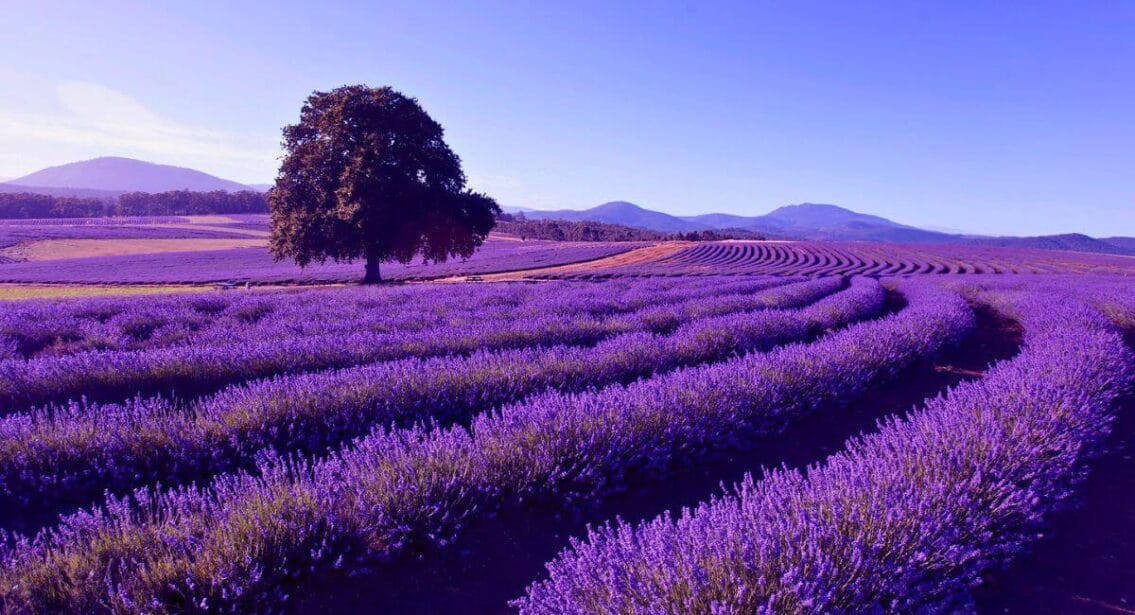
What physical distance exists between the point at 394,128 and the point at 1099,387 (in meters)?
16.5

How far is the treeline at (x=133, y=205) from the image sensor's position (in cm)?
6962

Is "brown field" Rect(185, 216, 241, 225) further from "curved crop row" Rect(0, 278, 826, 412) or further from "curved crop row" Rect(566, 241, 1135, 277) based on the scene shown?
"curved crop row" Rect(0, 278, 826, 412)

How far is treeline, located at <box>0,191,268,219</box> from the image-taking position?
69.6 m

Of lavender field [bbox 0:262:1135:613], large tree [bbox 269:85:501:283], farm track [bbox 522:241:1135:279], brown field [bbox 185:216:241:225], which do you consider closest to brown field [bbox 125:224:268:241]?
brown field [bbox 185:216:241:225]

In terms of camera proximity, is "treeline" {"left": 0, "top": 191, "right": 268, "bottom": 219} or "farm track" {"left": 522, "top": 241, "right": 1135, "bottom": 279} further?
"treeline" {"left": 0, "top": 191, "right": 268, "bottom": 219}

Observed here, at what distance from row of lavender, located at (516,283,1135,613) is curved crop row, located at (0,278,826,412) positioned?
3.34 m

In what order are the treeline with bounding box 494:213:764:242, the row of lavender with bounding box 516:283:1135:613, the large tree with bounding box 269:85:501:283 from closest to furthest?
the row of lavender with bounding box 516:283:1135:613 → the large tree with bounding box 269:85:501:283 → the treeline with bounding box 494:213:764:242

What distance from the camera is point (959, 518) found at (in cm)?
223

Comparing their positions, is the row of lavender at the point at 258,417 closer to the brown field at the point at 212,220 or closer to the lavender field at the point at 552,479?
the lavender field at the point at 552,479

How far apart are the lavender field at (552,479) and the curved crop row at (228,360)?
22 mm

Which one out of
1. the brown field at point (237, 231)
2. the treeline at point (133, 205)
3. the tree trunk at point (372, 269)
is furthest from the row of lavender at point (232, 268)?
the treeline at point (133, 205)

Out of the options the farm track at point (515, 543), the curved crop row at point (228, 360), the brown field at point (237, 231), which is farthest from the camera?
the brown field at point (237, 231)

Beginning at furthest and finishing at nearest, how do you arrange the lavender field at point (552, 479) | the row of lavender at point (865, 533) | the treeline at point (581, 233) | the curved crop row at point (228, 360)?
the treeline at point (581, 233) → the curved crop row at point (228, 360) → the lavender field at point (552, 479) → the row of lavender at point (865, 533)

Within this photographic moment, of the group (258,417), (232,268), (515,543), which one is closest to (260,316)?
(258,417)
